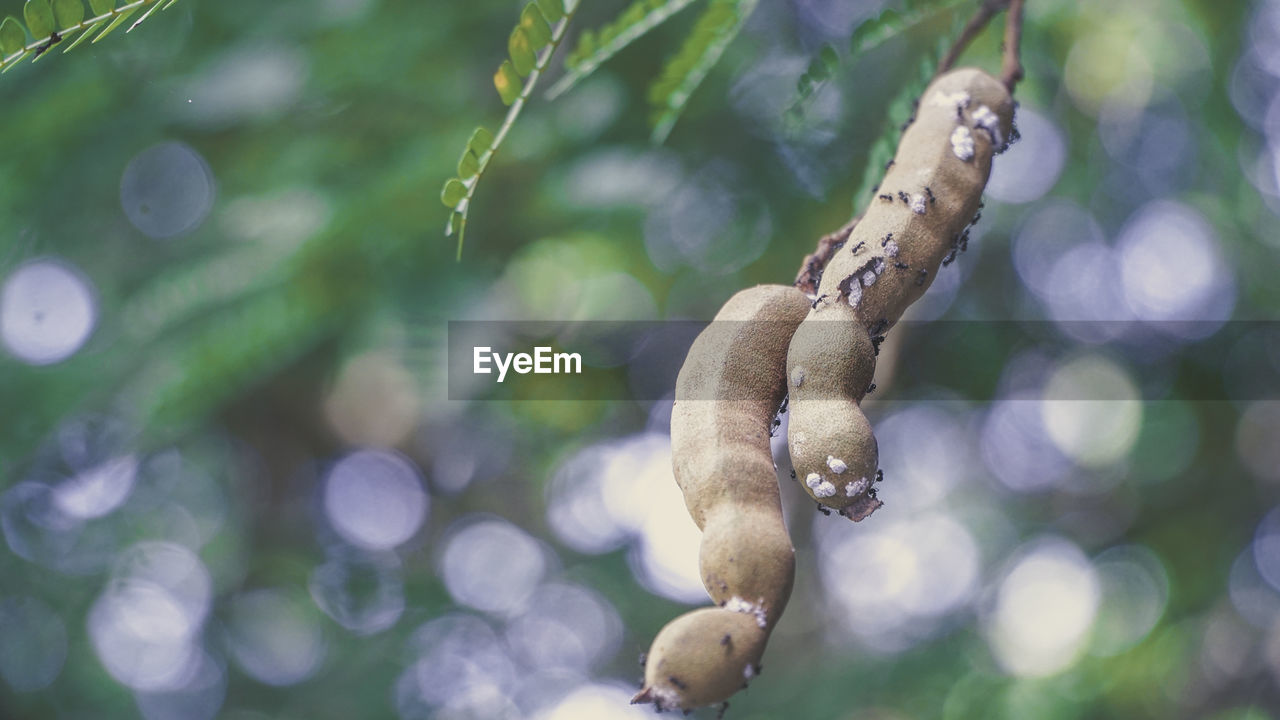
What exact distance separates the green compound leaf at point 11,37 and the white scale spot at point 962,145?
2.37 feet

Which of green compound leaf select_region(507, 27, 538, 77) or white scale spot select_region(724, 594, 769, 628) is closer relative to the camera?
white scale spot select_region(724, 594, 769, 628)

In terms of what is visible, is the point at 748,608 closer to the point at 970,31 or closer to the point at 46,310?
the point at 970,31

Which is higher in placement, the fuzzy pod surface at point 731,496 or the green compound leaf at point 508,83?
the green compound leaf at point 508,83

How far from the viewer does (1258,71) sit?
118 inches

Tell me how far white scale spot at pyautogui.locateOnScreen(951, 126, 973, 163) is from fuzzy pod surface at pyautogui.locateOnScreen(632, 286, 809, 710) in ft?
0.54

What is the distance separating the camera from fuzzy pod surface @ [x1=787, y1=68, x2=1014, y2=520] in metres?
0.62

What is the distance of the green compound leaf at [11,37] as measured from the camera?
78 centimetres

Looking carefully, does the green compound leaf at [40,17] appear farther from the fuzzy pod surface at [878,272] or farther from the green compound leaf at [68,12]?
the fuzzy pod surface at [878,272]

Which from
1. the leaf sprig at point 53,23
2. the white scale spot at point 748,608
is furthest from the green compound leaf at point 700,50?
the white scale spot at point 748,608

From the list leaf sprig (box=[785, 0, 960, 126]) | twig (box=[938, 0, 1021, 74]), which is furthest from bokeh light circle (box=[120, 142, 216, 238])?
twig (box=[938, 0, 1021, 74])

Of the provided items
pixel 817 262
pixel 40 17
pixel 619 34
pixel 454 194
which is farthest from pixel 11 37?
pixel 817 262

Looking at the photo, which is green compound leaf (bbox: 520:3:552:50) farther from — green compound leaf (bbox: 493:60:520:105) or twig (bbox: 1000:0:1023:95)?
twig (bbox: 1000:0:1023:95)

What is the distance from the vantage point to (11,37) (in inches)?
30.9

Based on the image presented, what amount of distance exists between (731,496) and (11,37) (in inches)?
26.0
